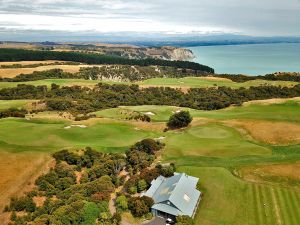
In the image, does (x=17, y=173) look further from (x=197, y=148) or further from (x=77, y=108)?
(x=77, y=108)

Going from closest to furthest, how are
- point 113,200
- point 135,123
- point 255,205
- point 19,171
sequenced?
point 255,205 < point 113,200 < point 19,171 < point 135,123

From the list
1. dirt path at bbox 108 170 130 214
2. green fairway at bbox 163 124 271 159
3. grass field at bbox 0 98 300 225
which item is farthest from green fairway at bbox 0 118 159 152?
dirt path at bbox 108 170 130 214

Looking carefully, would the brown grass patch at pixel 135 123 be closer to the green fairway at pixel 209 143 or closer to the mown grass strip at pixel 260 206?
the green fairway at pixel 209 143

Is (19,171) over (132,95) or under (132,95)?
over

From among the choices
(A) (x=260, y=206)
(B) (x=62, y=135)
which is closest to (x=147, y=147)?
(B) (x=62, y=135)

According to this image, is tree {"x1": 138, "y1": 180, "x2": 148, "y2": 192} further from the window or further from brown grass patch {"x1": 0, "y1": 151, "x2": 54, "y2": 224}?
brown grass patch {"x1": 0, "y1": 151, "x2": 54, "y2": 224}

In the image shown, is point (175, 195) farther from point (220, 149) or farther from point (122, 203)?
point (220, 149)

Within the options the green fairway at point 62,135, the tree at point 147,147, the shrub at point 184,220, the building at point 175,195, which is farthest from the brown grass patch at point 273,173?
the green fairway at point 62,135

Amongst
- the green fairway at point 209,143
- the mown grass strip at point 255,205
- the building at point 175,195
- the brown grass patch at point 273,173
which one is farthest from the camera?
the green fairway at point 209,143
